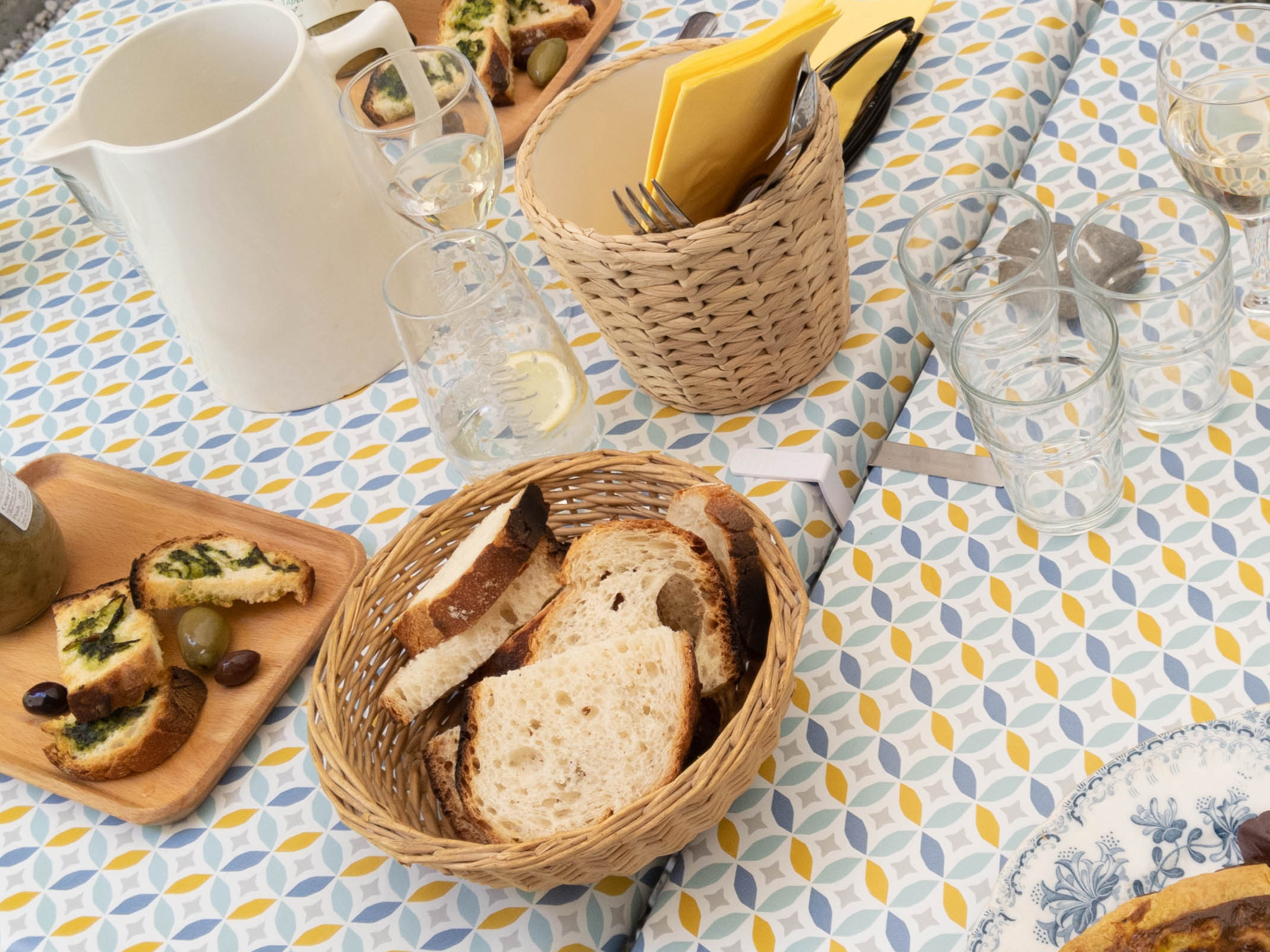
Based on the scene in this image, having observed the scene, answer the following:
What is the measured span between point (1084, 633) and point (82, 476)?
943 mm

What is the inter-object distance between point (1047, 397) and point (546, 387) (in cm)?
40

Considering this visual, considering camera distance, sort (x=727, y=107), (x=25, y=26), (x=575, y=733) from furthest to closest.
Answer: (x=25, y=26), (x=727, y=107), (x=575, y=733)

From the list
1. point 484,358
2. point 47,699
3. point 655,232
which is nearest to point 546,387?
point 484,358

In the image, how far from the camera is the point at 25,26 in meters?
2.41

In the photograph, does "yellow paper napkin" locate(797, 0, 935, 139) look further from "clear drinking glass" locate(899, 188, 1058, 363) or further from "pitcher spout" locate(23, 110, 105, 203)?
"pitcher spout" locate(23, 110, 105, 203)

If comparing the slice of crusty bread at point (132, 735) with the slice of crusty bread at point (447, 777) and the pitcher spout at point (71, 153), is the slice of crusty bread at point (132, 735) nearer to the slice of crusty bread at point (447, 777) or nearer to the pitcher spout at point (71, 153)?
the slice of crusty bread at point (447, 777)

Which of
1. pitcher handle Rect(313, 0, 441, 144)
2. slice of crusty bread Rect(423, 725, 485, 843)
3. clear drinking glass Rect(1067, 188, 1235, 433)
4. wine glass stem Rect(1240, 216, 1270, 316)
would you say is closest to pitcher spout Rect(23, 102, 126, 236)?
pitcher handle Rect(313, 0, 441, 144)

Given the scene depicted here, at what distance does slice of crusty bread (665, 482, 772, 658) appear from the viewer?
76 centimetres

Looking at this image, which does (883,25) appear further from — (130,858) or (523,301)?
(130,858)

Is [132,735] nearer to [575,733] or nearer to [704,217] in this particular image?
[575,733]

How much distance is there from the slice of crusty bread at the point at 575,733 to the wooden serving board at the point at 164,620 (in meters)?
0.27

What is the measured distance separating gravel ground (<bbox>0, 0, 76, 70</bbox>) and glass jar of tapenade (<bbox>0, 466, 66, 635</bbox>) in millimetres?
1680

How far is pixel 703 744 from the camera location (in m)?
0.76

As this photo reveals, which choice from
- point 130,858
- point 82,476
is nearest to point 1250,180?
point 130,858
